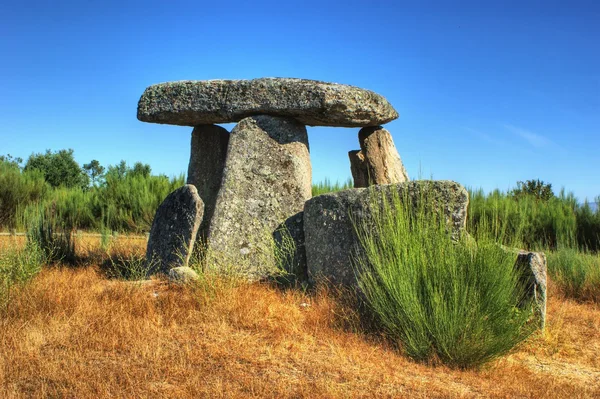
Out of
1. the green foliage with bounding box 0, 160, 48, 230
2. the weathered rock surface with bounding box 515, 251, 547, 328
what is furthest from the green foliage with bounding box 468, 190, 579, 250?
the green foliage with bounding box 0, 160, 48, 230

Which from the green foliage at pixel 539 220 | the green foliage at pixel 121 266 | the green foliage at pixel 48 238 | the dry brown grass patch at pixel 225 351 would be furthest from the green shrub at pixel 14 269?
the green foliage at pixel 539 220

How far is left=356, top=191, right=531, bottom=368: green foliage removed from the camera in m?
4.72

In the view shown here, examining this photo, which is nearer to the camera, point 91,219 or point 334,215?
point 334,215

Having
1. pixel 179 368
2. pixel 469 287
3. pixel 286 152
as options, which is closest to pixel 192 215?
pixel 286 152

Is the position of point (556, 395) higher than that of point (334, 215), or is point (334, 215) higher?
point (334, 215)

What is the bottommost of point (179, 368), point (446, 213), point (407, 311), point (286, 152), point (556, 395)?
point (556, 395)

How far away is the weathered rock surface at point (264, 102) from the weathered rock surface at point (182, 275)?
2.31 m

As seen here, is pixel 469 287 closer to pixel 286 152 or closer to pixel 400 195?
pixel 400 195

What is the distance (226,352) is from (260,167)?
11.7 feet

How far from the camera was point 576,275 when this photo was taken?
8.20 metres

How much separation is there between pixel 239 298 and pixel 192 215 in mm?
2014

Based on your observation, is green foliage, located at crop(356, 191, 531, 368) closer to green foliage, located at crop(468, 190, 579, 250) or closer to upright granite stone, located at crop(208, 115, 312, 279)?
upright granite stone, located at crop(208, 115, 312, 279)

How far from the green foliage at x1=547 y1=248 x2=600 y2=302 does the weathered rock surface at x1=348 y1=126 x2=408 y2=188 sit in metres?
2.63

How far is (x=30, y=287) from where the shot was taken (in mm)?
5949
